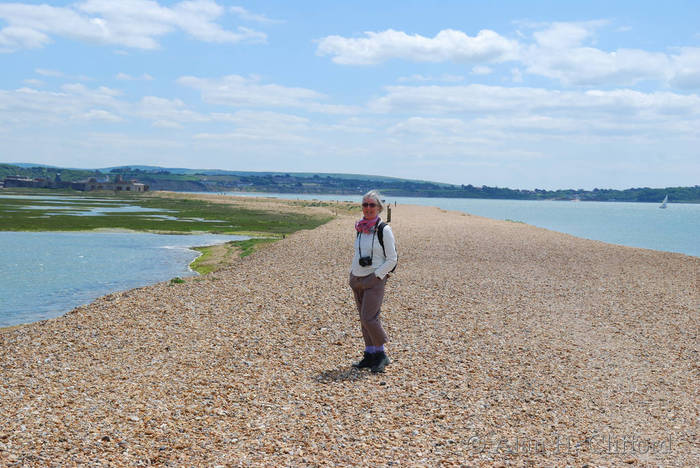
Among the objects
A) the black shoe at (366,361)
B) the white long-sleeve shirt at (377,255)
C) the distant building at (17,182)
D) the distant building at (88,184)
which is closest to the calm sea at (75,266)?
the black shoe at (366,361)

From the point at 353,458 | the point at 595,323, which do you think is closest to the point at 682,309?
the point at 595,323

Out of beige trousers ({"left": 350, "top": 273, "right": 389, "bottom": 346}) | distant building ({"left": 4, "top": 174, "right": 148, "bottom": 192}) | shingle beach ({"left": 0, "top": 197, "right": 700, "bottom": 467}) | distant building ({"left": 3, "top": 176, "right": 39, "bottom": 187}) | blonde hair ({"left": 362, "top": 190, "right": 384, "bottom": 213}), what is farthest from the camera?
distant building ({"left": 3, "top": 176, "right": 39, "bottom": 187})

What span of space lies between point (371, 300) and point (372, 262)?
60 cm

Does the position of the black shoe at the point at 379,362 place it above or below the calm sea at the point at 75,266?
above

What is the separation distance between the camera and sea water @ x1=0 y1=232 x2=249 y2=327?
20.0 metres

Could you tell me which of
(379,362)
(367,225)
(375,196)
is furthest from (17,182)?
(375,196)

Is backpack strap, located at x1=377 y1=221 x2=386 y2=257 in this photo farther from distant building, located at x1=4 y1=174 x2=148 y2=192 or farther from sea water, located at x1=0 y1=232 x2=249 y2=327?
distant building, located at x1=4 y1=174 x2=148 y2=192

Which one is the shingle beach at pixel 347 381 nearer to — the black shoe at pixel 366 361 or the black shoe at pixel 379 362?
the black shoe at pixel 379 362

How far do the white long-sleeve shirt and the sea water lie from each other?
11.8m

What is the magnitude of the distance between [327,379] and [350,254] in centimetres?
1929

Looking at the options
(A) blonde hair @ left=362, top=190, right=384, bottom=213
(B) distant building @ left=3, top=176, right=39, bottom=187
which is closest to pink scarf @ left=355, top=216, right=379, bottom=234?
(A) blonde hair @ left=362, top=190, right=384, bottom=213

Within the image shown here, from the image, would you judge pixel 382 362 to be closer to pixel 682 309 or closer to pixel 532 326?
pixel 532 326

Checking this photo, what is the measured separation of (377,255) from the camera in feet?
31.1

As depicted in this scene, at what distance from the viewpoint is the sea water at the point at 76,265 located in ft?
65.7
